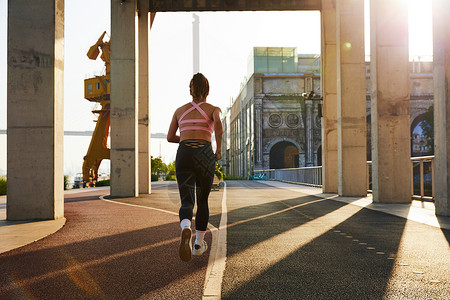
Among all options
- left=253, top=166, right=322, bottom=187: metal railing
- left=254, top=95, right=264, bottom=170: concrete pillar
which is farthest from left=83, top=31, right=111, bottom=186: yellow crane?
left=254, top=95, right=264, bottom=170: concrete pillar

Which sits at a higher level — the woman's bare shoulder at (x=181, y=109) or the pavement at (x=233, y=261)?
the woman's bare shoulder at (x=181, y=109)

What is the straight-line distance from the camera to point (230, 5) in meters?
21.4

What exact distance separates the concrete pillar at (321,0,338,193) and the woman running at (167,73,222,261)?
14116mm

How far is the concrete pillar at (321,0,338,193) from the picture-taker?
18188mm

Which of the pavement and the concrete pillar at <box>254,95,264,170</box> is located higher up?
the concrete pillar at <box>254,95,264,170</box>

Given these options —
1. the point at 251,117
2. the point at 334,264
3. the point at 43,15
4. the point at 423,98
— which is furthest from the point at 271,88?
the point at 334,264

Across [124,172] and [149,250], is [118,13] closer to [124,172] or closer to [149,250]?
[124,172]

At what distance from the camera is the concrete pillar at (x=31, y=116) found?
823cm

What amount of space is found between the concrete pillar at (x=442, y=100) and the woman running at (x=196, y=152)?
19.5ft

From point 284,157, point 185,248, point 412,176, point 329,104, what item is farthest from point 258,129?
point 185,248

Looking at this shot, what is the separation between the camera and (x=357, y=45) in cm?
1614

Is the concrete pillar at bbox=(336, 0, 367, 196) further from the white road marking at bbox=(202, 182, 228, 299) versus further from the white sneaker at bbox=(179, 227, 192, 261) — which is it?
the white sneaker at bbox=(179, 227, 192, 261)

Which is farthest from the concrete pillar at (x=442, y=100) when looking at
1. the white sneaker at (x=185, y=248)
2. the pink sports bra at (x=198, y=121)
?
the white sneaker at (x=185, y=248)

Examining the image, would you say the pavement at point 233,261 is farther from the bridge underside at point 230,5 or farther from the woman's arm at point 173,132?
the bridge underside at point 230,5
